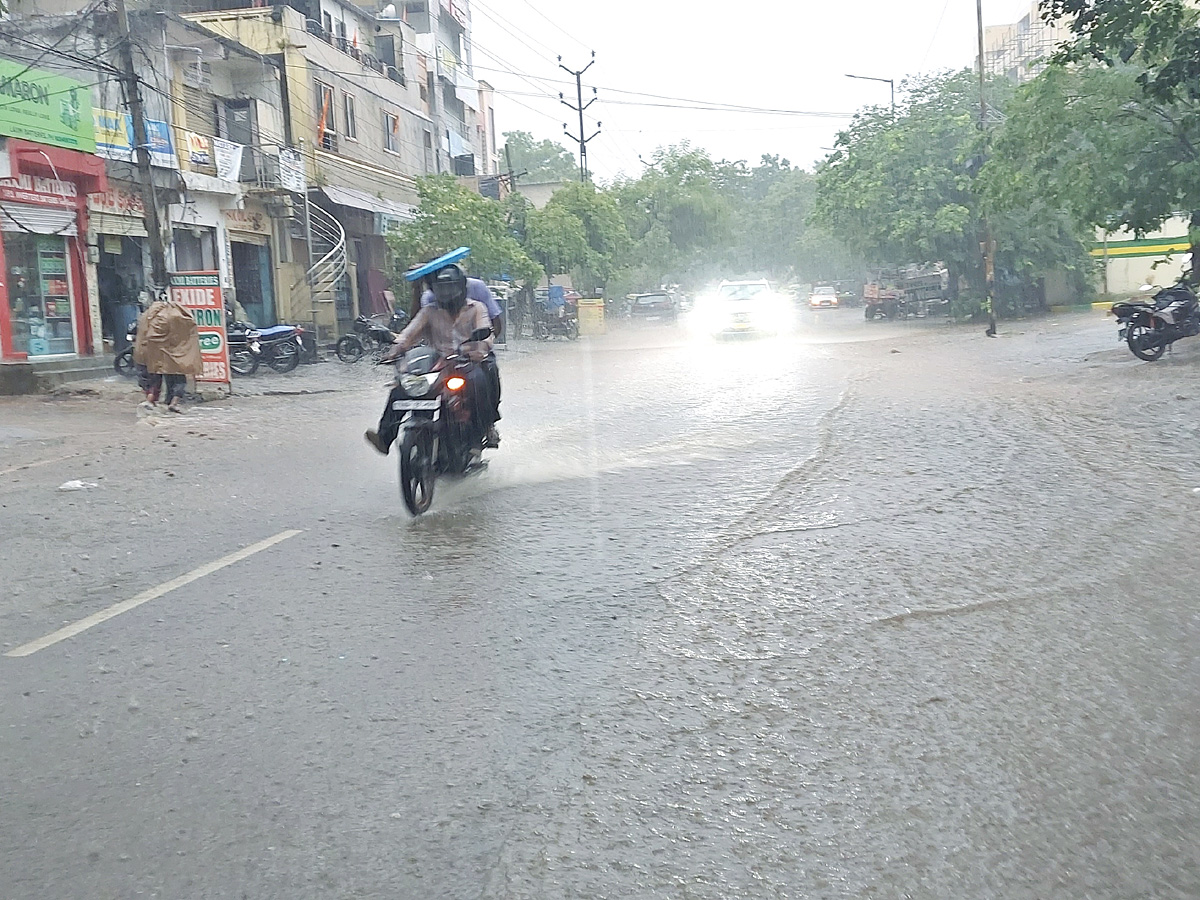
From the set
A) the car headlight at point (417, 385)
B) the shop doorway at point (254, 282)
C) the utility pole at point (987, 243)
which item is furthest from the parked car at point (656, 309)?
the car headlight at point (417, 385)

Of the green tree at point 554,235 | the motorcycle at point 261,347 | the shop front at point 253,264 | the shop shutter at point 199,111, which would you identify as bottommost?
the motorcycle at point 261,347

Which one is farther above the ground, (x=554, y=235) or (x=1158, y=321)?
(x=554, y=235)

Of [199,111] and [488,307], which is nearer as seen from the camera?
[488,307]

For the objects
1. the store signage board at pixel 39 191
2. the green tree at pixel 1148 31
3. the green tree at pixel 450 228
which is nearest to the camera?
the green tree at pixel 1148 31

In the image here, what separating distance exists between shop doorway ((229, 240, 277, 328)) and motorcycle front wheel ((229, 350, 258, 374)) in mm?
7863

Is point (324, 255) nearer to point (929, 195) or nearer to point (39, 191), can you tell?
point (39, 191)

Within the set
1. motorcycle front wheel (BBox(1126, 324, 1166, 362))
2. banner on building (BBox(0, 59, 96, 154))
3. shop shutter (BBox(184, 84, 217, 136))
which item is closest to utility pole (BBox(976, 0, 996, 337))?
motorcycle front wheel (BBox(1126, 324, 1166, 362))

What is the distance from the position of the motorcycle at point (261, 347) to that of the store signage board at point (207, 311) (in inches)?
167

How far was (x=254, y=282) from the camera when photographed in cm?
3125

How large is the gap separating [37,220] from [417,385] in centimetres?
1674

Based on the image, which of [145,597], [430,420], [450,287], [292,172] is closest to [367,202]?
[292,172]

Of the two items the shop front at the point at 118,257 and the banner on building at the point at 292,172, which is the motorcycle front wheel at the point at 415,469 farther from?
the banner on building at the point at 292,172

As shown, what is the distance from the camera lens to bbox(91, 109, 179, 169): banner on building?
22859mm

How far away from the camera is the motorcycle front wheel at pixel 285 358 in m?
23.3
